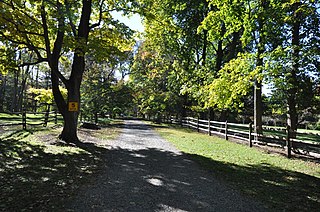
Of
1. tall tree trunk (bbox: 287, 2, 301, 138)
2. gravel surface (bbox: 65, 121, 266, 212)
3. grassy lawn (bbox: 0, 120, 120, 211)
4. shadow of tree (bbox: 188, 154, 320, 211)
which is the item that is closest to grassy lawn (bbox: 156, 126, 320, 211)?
shadow of tree (bbox: 188, 154, 320, 211)

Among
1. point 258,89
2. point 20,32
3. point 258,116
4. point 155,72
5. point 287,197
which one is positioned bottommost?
point 287,197

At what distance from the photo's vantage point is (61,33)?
10625 millimetres

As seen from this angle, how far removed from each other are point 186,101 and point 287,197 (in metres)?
24.0

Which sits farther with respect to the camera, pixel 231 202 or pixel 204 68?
pixel 204 68

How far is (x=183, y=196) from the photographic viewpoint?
14.5 feet

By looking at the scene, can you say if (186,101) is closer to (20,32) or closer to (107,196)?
(20,32)

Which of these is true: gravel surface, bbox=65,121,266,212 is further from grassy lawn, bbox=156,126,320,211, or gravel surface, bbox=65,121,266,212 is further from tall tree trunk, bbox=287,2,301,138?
tall tree trunk, bbox=287,2,301,138

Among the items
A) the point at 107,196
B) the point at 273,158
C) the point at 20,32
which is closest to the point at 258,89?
the point at 273,158

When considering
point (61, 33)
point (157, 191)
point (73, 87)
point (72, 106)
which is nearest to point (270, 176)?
point (157, 191)

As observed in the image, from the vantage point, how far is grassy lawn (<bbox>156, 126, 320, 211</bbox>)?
14.6ft

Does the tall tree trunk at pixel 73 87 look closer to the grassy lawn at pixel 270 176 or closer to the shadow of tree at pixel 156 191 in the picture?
the shadow of tree at pixel 156 191

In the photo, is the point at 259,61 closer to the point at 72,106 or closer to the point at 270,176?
the point at 270,176

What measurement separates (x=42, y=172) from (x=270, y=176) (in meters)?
5.52

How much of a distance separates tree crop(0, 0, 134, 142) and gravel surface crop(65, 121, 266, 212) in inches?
179
